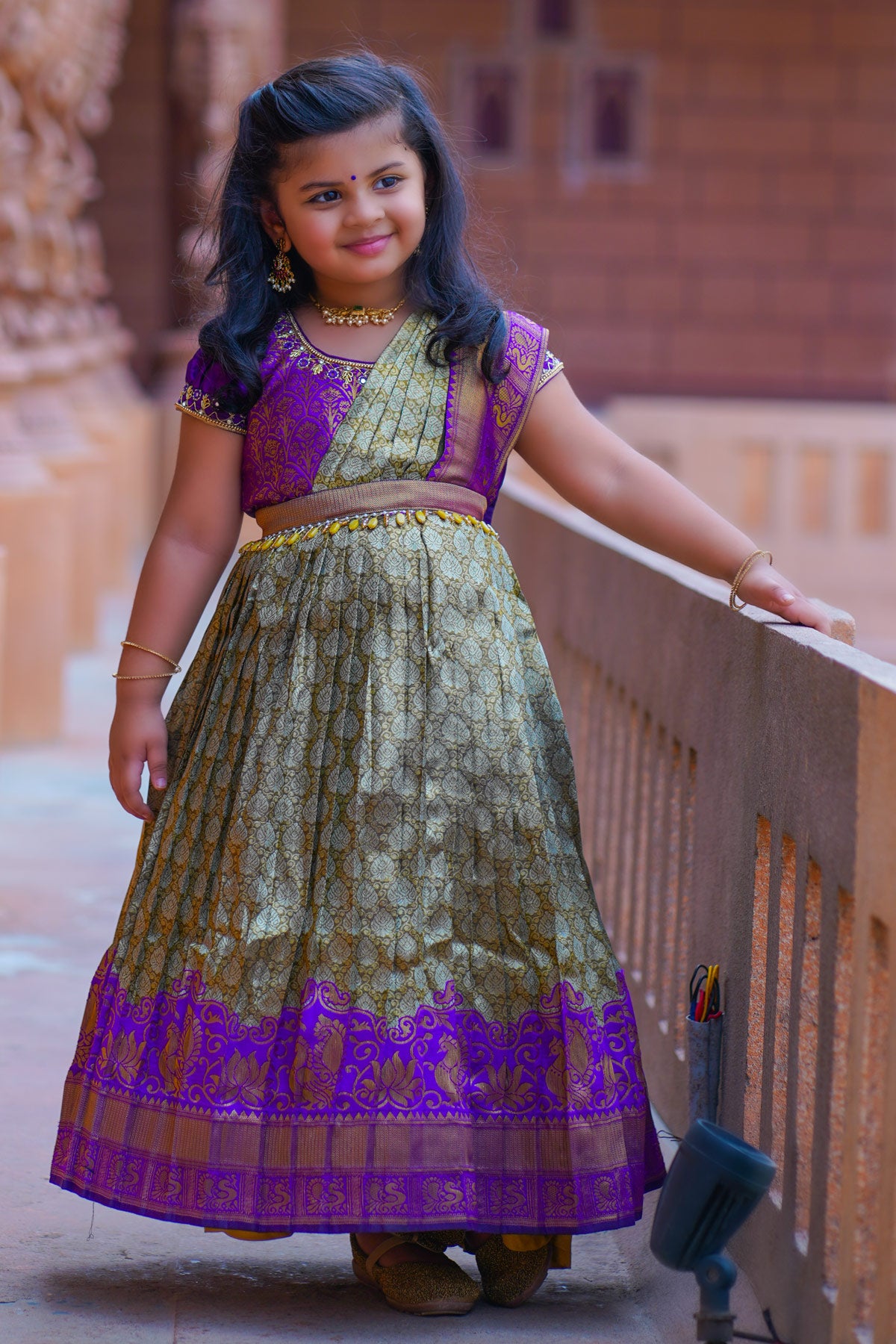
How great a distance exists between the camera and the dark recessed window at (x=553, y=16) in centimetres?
1577

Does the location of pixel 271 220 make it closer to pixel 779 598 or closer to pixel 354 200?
pixel 354 200

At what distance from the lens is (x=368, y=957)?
2.03m

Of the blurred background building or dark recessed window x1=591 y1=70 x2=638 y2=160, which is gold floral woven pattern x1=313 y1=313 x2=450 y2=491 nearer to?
the blurred background building

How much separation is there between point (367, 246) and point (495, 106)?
572 inches

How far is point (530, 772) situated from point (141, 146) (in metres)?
14.3

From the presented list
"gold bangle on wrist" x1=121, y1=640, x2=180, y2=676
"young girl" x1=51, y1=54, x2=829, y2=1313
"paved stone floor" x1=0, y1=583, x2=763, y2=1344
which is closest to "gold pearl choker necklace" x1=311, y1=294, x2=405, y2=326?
"young girl" x1=51, y1=54, x2=829, y2=1313

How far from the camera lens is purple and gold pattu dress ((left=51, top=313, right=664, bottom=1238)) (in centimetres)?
202

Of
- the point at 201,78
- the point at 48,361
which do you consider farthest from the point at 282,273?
the point at 201,78

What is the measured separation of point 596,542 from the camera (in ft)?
11.0

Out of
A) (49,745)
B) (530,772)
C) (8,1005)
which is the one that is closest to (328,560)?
(530,772)

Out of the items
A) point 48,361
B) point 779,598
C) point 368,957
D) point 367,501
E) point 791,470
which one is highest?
point 48,361

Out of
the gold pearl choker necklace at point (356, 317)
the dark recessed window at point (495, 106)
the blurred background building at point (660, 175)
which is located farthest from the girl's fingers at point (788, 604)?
the dark recessed window at point (495, 106)

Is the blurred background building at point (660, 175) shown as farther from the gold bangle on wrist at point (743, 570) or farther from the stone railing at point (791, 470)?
the gold bangle on wrist at point (743, 570)

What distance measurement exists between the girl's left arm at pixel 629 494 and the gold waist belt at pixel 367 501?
14 centimetres
